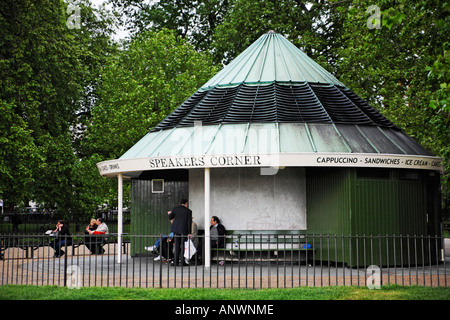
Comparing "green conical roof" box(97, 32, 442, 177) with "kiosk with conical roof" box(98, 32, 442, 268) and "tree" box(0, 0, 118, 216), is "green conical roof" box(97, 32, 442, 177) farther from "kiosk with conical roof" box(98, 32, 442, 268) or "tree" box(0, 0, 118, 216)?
"tree" box(0, 0, 118, 216)

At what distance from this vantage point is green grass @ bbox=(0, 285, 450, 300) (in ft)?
34.7

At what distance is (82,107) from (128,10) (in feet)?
36.0

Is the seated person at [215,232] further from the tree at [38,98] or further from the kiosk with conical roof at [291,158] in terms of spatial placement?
the tree at [38,98]

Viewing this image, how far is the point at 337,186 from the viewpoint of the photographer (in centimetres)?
1694

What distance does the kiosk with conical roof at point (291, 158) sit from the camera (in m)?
16.5

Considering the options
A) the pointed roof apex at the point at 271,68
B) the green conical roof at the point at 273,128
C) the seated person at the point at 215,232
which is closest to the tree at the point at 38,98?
the green conical roof at the point at 273,128

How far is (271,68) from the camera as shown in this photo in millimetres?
20000

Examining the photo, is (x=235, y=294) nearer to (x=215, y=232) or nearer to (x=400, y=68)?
(x=215, y=232)

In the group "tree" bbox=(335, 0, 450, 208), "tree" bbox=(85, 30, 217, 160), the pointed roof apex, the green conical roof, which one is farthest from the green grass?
"tree" bbox=(85, 30, 217, 160)

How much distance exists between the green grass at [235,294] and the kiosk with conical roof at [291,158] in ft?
16.2

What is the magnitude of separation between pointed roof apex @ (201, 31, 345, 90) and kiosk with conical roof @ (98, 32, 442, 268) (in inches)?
2.2

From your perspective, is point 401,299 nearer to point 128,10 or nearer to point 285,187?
point 285,187
